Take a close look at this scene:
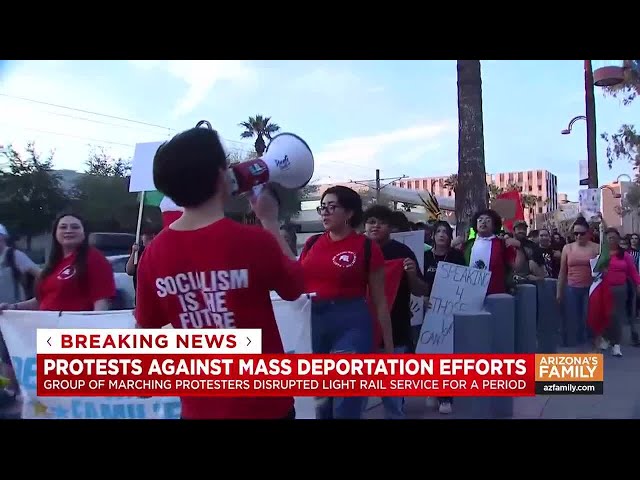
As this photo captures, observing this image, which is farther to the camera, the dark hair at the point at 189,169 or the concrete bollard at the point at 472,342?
the concrete bollard at the point at 472,342

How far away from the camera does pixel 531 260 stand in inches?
174

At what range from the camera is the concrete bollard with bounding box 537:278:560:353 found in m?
3.43

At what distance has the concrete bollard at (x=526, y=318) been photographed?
11.2 ft

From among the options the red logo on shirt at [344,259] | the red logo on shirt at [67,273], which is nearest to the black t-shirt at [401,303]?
the red logo on shirt at [344,259]

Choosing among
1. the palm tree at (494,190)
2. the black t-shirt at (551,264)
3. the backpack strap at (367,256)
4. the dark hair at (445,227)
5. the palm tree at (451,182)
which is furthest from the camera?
the black t-shirt at (551,264)

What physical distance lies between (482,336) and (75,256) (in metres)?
2.13

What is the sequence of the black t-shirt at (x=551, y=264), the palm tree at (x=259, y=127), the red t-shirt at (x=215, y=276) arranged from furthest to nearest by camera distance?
the black t-shirt at (x=551, y=264)
the palm tree at (x=259, y=127)
the red t-shirt at (x=215, y=276)

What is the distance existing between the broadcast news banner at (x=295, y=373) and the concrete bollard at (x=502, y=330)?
0.11m

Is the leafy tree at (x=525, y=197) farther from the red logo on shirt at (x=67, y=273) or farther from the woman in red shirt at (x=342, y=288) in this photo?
the red logo on shirt at (x=67, y=273)

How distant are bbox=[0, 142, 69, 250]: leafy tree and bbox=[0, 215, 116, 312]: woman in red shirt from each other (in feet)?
0.56

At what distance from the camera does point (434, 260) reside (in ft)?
13.3

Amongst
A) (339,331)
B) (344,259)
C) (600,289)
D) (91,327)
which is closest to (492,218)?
(600,289)
